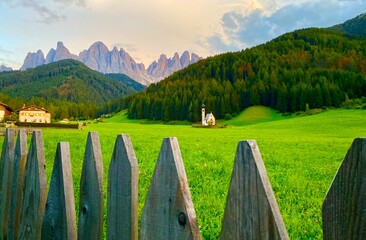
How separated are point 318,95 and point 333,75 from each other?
112 ft

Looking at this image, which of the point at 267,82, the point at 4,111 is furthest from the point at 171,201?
the point at 267,82

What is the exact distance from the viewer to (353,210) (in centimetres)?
105

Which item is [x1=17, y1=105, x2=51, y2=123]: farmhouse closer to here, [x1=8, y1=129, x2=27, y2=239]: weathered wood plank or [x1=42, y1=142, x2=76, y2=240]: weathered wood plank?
[x1=8, y1=129, x2=27, y2=239]: weathered wood plank

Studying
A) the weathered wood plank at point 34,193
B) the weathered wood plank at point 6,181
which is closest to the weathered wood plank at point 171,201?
the weathered wood plank at point 34,193

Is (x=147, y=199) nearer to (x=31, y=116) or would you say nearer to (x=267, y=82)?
(x=31, y=116)

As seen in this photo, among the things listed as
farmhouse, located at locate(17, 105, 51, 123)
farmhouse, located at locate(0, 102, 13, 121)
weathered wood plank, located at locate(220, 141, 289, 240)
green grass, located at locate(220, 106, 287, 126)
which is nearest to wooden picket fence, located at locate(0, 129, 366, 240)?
weathered wood plank, located at locate(220, 141, 289, 240)

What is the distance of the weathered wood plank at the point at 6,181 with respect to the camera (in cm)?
302

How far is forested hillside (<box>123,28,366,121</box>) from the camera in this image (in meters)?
106

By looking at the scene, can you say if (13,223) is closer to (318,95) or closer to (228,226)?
(228,226)

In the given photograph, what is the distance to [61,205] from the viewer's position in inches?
90.8

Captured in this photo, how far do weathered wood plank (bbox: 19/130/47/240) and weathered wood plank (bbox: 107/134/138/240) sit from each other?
2.73 feet

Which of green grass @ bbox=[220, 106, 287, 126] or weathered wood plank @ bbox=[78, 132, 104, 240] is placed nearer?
weathered wood plank @ bbox=[78, 132, 104, 240]

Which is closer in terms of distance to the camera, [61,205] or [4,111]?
[61,205]

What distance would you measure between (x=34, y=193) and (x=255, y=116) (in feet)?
350
